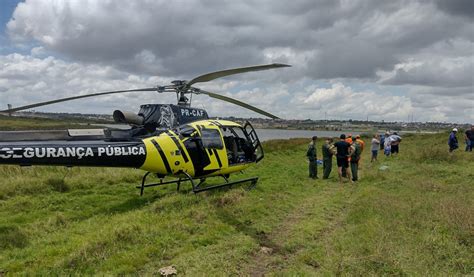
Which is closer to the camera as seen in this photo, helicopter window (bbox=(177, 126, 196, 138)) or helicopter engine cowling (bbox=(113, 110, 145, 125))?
helicopter engine cowling (bbox=(113, 110, 145, 125))

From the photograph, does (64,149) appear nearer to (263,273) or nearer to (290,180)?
(263,273)

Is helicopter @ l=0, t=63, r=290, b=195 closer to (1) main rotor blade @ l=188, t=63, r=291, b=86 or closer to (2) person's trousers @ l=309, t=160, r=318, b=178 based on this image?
(1) main rotor blade @ l=188, t=63, r=291, b=86

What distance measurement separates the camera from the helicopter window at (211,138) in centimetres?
1020

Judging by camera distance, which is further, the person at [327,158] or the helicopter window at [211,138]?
the person at [327,158]

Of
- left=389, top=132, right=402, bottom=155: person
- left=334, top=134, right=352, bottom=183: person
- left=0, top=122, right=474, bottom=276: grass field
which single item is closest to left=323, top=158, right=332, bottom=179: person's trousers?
left=334, top=134, right=352, bottom=183: person

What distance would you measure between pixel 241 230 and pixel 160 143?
3.54m

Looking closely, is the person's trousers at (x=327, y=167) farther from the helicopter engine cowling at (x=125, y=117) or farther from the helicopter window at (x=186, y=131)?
the helicopter engine cowling at (x=125, y=117)

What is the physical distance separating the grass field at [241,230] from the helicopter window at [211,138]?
1419 mm

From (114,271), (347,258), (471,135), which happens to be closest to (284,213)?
(347,258)

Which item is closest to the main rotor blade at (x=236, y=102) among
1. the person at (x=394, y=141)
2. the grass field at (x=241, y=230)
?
the grass field at (x=241, y=230)

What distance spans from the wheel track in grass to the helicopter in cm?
250

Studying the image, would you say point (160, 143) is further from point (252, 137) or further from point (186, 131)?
point (252, 137)

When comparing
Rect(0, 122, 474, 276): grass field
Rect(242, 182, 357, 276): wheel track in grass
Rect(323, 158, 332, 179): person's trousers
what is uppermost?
Rect(323, 158, 332, 179): person's trousers

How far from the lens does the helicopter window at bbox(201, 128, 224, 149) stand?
10.2 m
